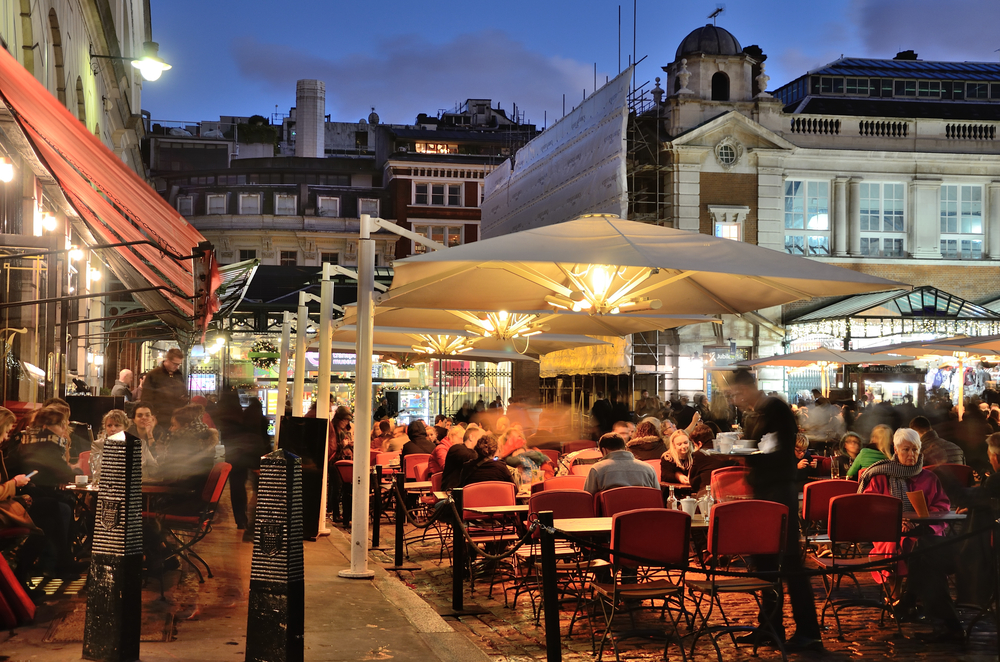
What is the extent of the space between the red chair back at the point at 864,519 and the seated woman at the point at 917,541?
177 mm

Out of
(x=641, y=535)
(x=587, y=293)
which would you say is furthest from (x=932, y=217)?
(x=641, y=535)

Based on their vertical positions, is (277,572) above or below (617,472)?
below

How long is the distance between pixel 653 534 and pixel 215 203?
50.4 meters

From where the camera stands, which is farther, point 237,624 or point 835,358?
point 835,358

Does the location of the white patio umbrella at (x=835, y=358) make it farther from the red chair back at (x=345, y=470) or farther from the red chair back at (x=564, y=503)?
the red chair back at (x=564, y=503)

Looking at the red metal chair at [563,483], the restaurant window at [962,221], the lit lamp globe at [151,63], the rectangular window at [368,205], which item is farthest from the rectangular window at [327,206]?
the red metal chair at [563,483]

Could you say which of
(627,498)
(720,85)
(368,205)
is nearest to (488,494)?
(627,498)

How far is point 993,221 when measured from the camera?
3653 cm

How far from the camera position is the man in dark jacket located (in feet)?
42.3

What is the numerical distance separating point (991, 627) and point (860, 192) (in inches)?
1188

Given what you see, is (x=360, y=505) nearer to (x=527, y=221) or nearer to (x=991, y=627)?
(x=991, y=627)

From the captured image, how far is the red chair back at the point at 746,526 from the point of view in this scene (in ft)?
25.4

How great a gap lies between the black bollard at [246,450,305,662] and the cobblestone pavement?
78.7 inches

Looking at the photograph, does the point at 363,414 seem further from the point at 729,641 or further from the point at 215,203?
the point at 215,203
